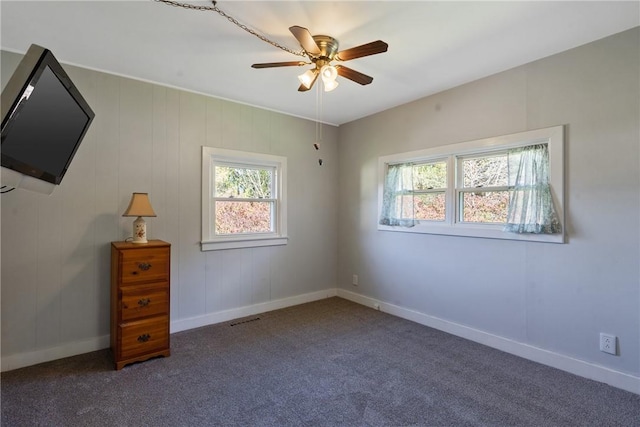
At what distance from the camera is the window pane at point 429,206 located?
3506mm

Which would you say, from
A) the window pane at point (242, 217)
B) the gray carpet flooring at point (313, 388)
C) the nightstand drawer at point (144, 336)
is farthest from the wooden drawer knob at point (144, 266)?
the window pane at point (242, 217)

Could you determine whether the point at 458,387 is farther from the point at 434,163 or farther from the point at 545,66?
the point at 545,66

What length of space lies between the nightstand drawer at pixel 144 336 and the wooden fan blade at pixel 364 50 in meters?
2.53

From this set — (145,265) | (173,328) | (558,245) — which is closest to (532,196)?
(558,245)

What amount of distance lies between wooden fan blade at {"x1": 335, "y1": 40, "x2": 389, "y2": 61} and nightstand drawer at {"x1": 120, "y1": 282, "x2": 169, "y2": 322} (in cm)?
232

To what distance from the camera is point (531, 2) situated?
76.9 inches

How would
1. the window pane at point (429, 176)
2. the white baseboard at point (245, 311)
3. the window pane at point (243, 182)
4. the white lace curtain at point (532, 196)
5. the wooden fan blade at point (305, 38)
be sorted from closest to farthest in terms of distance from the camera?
the wooden fan blade at point (305, 38) < the white lace curtain at point (532, 196) < the white baseboard at point (245, 311) < the window pane at point (429, 176) < the window pane at point (243, 182)

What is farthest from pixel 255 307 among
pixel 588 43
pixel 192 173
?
pixel 588 43

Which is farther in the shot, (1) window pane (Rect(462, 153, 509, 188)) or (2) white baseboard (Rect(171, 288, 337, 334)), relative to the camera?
(2) white baseboard (Rect(171, 288, 337, 334))

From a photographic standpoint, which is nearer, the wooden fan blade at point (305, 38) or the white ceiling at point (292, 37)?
the wooden fan blade at point (305, 38)

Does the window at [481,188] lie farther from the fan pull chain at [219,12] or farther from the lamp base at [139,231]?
the lamp base at [139,231]

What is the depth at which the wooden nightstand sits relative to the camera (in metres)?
2.56

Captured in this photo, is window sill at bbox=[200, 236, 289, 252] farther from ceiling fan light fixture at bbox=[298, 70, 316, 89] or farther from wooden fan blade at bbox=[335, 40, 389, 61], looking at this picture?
wooden fan blade at bbox=[335, 40, 389, 61]

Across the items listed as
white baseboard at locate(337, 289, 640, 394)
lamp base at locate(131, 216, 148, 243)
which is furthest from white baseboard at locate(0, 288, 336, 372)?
white baseboard at locate(337, 289, 640, 394)
